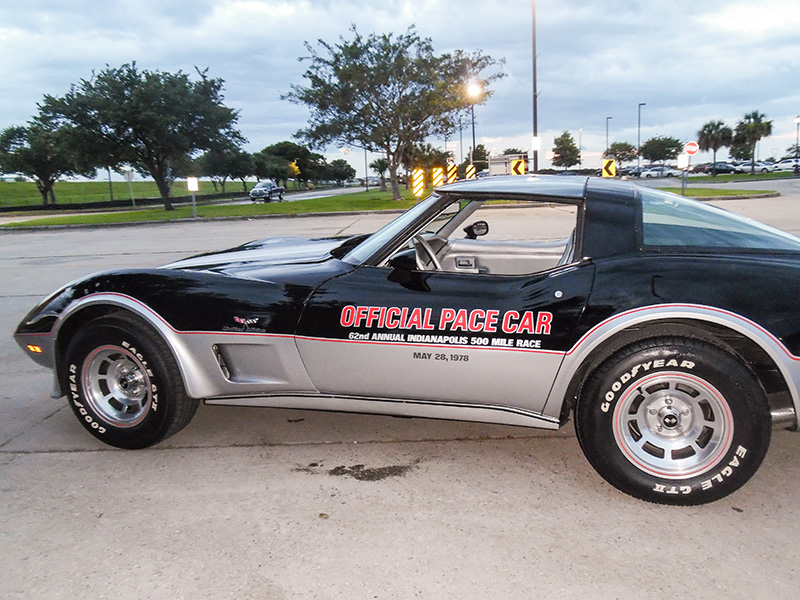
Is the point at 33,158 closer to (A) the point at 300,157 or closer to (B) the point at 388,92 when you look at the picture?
(B) the point at 388,92

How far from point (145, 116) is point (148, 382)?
29048mm

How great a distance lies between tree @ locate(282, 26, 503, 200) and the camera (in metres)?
28.0

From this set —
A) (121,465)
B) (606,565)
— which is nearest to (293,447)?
(121,465)

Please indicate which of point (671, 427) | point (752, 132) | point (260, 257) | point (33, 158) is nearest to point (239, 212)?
point (260, 257)

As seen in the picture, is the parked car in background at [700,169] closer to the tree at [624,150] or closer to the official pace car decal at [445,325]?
the tree at [624,150]

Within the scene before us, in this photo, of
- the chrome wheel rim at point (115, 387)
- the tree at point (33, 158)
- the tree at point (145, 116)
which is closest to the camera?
the chrome wheel rim at point (115, 387)

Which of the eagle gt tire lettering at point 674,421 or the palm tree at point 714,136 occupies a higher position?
the palm tree at point 714,136

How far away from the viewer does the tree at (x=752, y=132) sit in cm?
5988

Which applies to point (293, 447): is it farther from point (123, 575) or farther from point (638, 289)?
point (638, 289)

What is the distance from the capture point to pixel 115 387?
130 inches

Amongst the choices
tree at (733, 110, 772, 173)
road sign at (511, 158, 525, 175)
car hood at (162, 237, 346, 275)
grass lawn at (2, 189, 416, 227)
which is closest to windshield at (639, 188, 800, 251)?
car hood at (162, 237, 346, 275)

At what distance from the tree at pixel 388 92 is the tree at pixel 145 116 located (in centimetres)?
455

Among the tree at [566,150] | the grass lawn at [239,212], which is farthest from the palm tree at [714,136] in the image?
the grass lawn at [239,212]

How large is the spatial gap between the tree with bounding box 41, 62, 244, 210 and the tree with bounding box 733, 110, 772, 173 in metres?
50.0
